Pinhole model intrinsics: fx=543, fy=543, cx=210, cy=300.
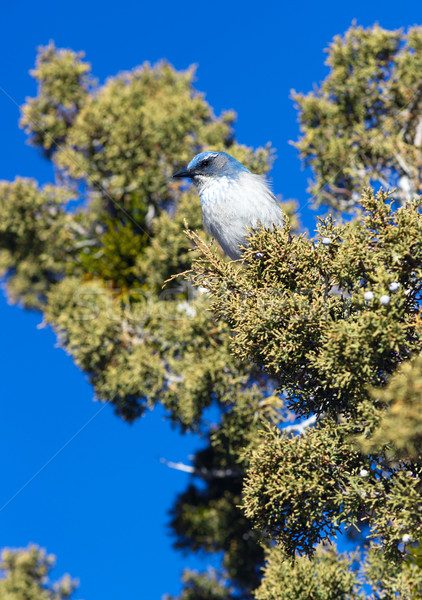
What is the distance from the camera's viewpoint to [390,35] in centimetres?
1073

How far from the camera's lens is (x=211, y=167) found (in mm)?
7125

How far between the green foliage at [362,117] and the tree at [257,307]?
1.6 inches

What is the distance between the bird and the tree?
597 millimetres

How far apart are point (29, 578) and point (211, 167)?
32.1 feet

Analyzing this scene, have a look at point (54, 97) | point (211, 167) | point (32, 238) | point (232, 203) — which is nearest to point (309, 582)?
point (232, 203)

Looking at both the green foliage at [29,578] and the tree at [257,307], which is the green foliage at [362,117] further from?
the green foliage at [29,578]

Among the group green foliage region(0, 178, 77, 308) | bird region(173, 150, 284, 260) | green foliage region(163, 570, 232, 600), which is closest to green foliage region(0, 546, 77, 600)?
green foliage region(163, 570, 232, 600)

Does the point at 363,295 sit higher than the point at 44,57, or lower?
lower

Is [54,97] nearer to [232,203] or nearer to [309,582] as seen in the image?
[232,203]

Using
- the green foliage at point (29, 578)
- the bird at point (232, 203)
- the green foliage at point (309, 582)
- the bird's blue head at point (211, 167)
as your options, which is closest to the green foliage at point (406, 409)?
the green foliage at point (309, 582)

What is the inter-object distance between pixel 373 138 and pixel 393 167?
680 mm

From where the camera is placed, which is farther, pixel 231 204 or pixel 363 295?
pixel 231 204

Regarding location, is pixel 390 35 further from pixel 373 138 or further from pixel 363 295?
pixel 363 295

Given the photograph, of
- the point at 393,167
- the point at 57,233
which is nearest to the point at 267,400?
the point at 393,167
